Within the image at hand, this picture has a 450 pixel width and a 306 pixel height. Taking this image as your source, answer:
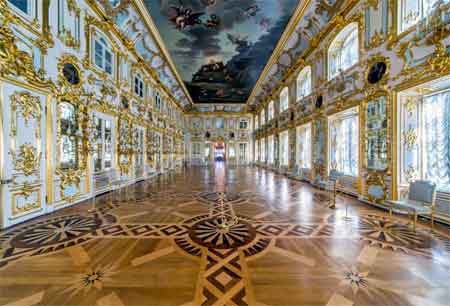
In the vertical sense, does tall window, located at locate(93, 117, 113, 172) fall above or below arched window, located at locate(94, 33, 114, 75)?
below

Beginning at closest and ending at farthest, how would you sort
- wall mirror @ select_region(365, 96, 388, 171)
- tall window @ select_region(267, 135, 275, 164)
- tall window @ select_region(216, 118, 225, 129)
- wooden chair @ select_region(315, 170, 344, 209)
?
wall mirror @ select_region(365, 96, 388, 171), wooden chair @ select_region(315, 170, 344, 209), tall window @ select_region(267, 135, 275, 164), tall window @ select_region(216, 118, 225, 129)

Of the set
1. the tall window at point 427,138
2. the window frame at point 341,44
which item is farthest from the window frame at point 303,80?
the tall window at point 427,138

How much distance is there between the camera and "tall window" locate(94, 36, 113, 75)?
625 centimetres

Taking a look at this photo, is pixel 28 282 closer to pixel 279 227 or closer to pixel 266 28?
pixel 279 227

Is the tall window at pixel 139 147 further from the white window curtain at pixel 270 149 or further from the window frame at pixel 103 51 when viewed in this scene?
the white window curtain at pixel 270 149

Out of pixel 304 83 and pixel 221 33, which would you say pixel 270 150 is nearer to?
pixel 304 83

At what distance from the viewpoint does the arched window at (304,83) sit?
9258 mm

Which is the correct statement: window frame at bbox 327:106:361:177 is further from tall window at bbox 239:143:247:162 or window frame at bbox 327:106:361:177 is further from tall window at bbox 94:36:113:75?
tall window at bbox 239:143:247:162

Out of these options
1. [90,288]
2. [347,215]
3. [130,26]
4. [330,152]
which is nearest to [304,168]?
[330,152]

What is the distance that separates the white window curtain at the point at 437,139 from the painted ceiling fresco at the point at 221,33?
5.64 metres

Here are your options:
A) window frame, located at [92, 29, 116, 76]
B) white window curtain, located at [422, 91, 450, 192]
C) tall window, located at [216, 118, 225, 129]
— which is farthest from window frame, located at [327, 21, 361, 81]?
tall window, located at [216, 118, 225, 129]

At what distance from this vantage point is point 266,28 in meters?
8.38

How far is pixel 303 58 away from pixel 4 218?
11487mm

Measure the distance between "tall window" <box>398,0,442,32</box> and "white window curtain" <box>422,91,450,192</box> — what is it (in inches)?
71.0
